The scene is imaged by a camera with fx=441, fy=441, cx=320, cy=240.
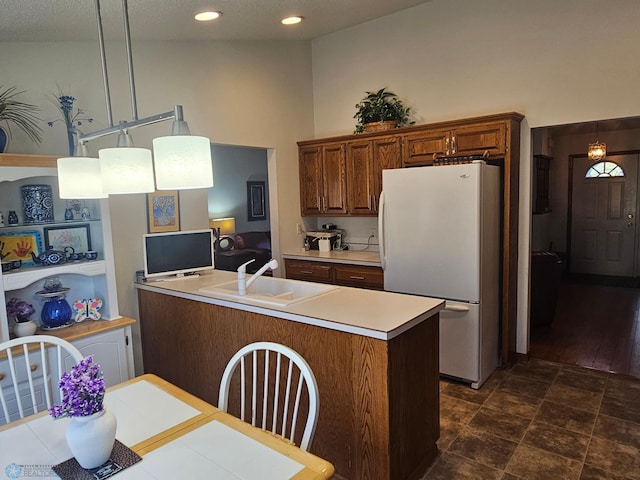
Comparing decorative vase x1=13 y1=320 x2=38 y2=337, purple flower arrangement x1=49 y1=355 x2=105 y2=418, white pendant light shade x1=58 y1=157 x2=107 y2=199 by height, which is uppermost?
white pendant light shade x1=58 y1=157 x2=107 y2=199

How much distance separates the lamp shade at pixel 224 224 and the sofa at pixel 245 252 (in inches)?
6.3

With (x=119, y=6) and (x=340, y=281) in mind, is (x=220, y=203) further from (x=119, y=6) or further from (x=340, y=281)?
(x=119, y=6)

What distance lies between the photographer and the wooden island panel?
209 cm

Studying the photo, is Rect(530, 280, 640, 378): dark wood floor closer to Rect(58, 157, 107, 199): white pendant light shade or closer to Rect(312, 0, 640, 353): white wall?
Rect(312, 0, 640, 353): white wall

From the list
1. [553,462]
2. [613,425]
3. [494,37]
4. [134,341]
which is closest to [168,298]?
[134,341]

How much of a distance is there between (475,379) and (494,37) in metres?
2.81

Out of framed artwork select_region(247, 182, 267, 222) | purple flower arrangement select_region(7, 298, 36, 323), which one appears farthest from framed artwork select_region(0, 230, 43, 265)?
framed artwork select_region(247, 182, 267, 222)

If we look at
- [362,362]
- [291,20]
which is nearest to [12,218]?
[362,362]

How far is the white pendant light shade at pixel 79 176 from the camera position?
4.97 feet

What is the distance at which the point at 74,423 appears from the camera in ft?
4.25

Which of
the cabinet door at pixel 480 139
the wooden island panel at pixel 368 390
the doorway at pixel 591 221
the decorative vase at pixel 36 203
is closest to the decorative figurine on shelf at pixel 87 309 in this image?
the decorative vase at pixel 36 203

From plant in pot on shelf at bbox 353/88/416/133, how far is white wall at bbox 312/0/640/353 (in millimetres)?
100

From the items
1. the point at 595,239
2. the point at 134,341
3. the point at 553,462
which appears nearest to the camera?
the point at 553,462

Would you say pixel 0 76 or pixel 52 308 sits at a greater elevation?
pixel 0 76
